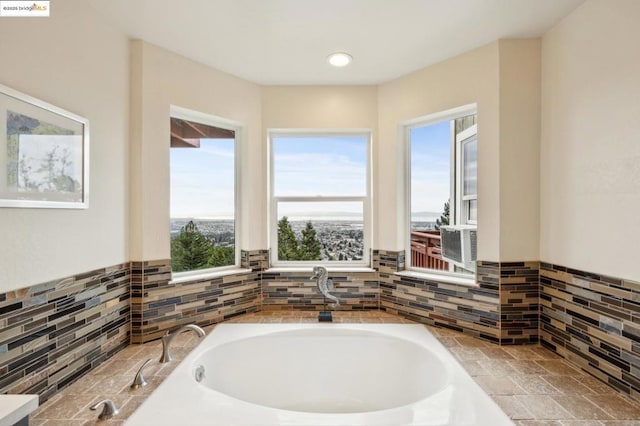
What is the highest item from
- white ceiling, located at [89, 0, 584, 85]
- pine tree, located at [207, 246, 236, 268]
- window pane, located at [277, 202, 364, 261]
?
white ceiling, located at [89, 0, 584, 85]

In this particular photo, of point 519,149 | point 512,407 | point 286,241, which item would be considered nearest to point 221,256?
point 286,241

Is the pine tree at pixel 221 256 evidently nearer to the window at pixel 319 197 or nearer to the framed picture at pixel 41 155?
the window at pixel 319 197

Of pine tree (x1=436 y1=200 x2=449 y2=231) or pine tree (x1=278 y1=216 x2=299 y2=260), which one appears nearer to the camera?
pine tree (x1=436 y1=200 x2=449 y2=231)

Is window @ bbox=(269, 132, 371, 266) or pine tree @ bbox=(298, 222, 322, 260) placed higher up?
window @ bbox=(269, 132, 371, 266)

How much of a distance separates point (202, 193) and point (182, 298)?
2.62 ft

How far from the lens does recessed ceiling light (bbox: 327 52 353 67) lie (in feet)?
6.78

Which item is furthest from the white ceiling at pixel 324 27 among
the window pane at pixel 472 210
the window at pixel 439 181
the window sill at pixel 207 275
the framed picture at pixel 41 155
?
the window sill at pixel 207 275

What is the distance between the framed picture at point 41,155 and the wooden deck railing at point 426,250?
2.22 meters

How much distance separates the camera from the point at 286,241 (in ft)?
8.73

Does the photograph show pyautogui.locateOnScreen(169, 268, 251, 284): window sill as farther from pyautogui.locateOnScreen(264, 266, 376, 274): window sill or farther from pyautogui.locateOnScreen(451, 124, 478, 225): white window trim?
pyautogui.locateOnScreen(451, 124, 478, 225): white window trim

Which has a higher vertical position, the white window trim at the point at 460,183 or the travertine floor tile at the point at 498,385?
the white window trim at the point at 460,183

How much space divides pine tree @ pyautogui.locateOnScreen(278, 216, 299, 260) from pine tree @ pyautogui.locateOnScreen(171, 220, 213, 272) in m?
0.58

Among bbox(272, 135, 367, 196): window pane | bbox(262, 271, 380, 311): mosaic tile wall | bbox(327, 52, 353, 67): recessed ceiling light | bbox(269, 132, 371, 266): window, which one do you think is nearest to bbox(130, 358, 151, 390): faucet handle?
bbox(262, 271, 380, 311): mosaic tile wall

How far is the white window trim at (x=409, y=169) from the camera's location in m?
2.18
